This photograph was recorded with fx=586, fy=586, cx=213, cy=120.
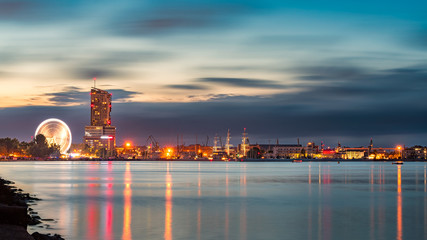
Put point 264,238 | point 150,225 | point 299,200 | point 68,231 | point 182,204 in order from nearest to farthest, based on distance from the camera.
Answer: point 264,238, point 68,231, point 150,225, point 182,204, point 299,200

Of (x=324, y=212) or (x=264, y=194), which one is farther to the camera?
(x=264, y=194)

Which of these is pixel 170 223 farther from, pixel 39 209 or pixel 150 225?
pixel 39 209

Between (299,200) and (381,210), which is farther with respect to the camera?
(299,200)

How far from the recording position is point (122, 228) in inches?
1248

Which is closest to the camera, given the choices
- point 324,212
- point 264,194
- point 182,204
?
point 324,212

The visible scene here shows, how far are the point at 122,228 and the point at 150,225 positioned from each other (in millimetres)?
1892

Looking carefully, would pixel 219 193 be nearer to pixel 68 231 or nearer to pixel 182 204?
pixel 182 204

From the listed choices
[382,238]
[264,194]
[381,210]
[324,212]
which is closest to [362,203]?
[381,210]

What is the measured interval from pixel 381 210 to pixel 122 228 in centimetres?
2019

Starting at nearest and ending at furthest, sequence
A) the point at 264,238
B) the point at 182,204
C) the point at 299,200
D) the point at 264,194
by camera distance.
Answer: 1. the point at 264,238
2. the point at 182,204
3. the point at 299,200
4. the point at 264,194

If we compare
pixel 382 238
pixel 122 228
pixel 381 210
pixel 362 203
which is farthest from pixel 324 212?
pixel 122 228

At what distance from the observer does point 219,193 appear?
193 feet

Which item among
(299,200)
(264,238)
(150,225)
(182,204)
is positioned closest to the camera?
(264,238)

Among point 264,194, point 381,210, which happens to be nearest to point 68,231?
point 381,210
